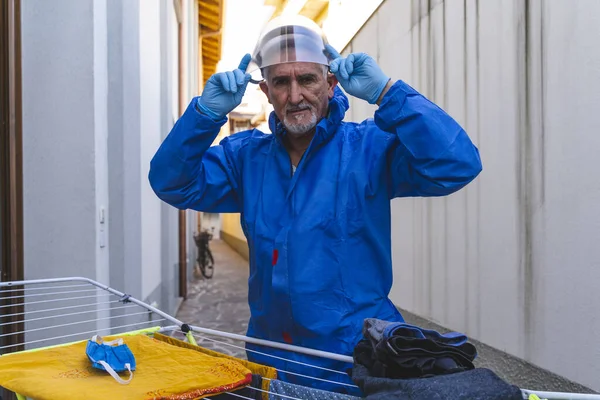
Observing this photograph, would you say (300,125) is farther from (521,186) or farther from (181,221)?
(181,221)

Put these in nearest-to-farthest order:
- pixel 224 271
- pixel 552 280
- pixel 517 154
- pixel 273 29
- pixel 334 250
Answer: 1. pixel 334 250
2. pixel 273 29
3. pixel 552 280
4. pixel 517 154
5. pixel 224 271

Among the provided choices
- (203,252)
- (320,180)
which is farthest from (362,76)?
(203,252)

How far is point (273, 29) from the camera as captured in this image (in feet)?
5.59

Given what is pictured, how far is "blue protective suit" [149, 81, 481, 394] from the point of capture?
1.40 meters

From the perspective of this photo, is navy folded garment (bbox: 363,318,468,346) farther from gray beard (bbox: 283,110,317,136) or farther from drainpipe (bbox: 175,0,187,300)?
drainpipe (bbox: 175,0,187,300)

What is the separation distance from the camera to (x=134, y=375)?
4.01 feet

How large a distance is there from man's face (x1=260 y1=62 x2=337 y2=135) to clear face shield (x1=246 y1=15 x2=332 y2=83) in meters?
0.02

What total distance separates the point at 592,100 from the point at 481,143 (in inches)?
34.5

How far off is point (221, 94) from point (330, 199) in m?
0.48

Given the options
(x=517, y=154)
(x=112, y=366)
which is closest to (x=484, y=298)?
(x=517, y=154)

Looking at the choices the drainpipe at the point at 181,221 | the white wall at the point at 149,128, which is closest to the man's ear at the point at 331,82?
the white wall at the point at 149,128

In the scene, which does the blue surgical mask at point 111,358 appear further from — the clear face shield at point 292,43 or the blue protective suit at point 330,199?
the clear face shield at point 292,43

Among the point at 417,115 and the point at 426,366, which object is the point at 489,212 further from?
the point at 426,366

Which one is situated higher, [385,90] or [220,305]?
[385,90]
